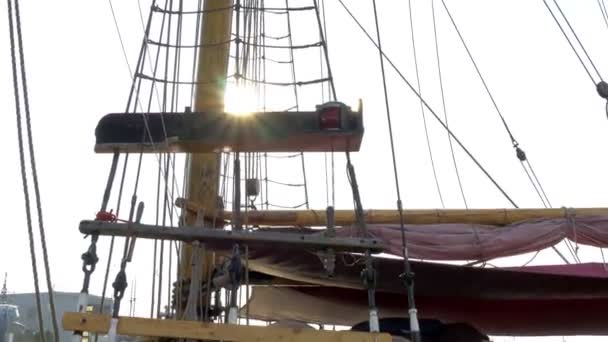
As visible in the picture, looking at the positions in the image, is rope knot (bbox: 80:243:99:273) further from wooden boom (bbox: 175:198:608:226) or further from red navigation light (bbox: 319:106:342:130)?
wooden boom (bbox: 175:198:608:226)

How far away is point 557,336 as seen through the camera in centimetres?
620

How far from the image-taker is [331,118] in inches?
124

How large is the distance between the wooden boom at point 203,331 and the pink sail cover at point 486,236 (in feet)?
8.02

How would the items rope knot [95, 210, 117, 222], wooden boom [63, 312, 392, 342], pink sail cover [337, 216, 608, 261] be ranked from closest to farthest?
1. wooden boom [63, 312, 392, 342]
2. rope knot [95, 210, 117, 222]
3. pink sail cover [337, 216, 608, 261]

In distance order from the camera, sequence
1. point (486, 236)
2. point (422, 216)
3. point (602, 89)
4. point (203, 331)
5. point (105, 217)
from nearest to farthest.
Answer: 1. point (203, 331)
2. point (105, 217)
3. point (486, 236)
4. point (422, 216)
5. point (602, 89)

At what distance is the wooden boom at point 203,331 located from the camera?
247cm

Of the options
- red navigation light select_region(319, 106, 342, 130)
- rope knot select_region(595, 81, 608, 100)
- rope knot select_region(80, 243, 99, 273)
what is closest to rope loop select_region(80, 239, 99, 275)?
rope knot select_region(80, 243, 99, 273)

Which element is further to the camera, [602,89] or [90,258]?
[602,89]

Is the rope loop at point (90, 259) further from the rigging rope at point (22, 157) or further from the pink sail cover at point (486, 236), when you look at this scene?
the pink sail cover at point (486, 236)

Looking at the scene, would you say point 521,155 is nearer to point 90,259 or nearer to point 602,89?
point 602,89

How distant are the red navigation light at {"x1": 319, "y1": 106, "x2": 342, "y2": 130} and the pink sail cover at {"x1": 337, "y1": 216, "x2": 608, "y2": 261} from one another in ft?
6.35

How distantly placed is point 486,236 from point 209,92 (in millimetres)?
2310

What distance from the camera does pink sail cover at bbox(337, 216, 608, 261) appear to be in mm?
5062

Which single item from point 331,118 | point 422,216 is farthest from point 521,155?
point 331,118
